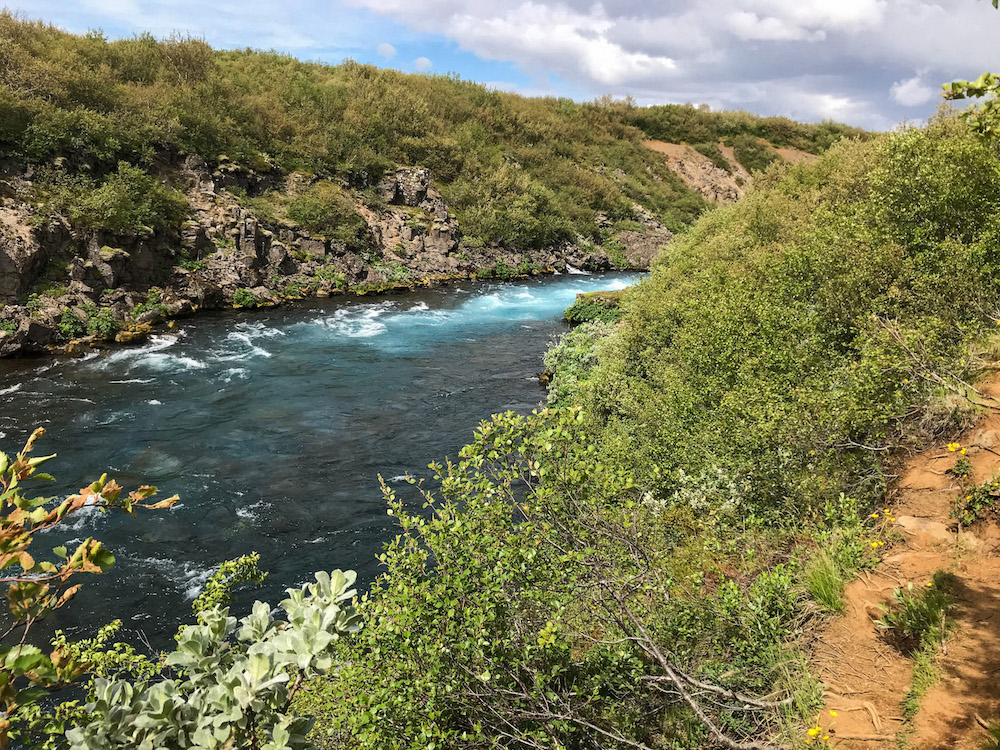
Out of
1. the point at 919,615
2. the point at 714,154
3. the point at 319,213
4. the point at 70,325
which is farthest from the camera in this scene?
the point at 714,154

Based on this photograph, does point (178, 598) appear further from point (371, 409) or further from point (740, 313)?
point (740, 313)

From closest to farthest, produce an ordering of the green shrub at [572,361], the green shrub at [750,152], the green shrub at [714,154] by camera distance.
Answer: the green shrub at [572,361]
the green shrub at [714,154]
the green shrub at [750,152]

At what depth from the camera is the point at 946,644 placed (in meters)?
6.17

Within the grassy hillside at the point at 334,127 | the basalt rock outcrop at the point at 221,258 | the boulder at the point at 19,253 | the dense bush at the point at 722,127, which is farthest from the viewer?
the dense bush at the point at 722,127

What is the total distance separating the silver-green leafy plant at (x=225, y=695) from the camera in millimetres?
3258

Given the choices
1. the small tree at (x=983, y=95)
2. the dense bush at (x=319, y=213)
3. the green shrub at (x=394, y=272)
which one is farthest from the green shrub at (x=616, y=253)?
the small tree at (x=983, y=95)

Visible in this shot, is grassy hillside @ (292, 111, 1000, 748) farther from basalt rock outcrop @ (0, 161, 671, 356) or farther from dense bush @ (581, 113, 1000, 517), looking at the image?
basalt rock outcrop @ (0, 161, 671, 356)

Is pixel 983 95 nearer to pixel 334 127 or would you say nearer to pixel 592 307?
pixel 592 307

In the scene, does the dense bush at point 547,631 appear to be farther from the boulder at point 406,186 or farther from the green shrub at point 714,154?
the green shrub at point 714,154

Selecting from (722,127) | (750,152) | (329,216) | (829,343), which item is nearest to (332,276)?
(329,216)

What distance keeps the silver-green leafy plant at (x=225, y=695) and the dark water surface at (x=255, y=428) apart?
9479mm

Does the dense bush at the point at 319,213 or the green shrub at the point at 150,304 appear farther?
the dense bush at the point at 319,213

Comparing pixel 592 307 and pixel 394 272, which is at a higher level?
pixel 394 272

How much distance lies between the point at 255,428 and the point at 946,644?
778 inches
